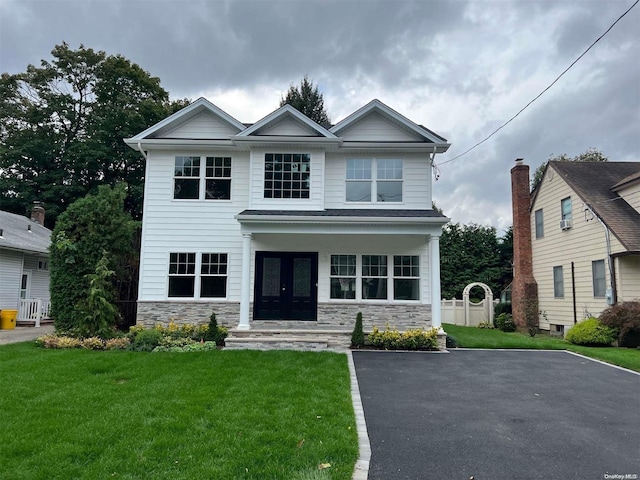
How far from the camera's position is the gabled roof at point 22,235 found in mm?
16739

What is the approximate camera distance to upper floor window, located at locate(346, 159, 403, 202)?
1267 cm

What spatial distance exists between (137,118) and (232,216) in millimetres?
17683

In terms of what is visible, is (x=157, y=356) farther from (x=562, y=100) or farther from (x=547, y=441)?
(x=562, y=100)

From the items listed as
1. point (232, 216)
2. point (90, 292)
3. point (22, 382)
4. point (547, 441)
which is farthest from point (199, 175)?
point (547, 441)

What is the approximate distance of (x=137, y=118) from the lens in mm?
25906

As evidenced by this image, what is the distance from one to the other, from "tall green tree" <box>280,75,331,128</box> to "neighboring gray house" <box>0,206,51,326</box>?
18.7 m

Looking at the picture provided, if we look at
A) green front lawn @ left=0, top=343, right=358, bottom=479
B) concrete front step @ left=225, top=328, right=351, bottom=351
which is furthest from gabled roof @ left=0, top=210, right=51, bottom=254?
concrete front step @ left=225, top=328, right=351, bottom=351

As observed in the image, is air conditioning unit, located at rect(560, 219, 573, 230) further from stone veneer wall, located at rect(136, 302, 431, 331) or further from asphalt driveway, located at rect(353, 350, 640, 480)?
asphalt driveway, located at rect(353, 350, 640, 480)

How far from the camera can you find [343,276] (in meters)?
12.5

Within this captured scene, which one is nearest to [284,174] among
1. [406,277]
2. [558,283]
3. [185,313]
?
[406,277]

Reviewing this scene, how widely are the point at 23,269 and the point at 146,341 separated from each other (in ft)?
38.6

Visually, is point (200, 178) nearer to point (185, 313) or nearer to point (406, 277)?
point (185, 313)

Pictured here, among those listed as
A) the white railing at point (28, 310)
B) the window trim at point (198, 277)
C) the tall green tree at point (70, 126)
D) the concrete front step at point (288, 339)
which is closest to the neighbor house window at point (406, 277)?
the concrete front step at point (288, 339)

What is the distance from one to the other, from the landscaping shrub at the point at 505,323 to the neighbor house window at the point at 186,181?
14.4 metres
